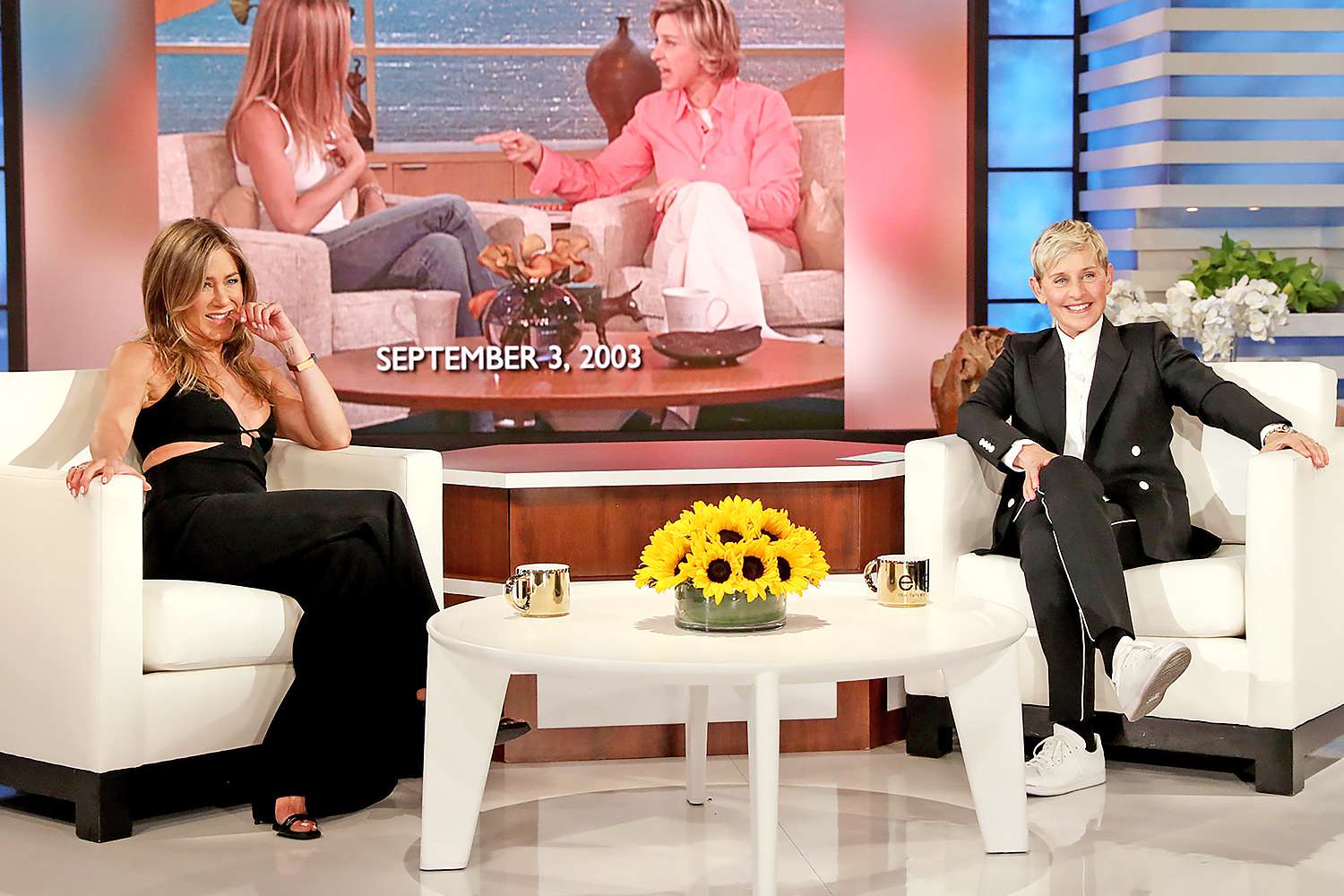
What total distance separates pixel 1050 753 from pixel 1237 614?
0.50 metres

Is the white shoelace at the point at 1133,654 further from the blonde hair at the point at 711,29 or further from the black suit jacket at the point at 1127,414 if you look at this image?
the blonde hair at the point at 711,29

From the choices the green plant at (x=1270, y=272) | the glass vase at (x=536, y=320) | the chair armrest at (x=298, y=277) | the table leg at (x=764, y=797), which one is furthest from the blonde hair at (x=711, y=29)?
the table leg at (x=764, y=797)

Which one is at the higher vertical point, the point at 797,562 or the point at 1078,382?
the point at 1078,382

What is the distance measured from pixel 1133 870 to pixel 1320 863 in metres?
0.35

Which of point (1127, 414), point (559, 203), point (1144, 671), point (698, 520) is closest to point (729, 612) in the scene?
point (698, 520)

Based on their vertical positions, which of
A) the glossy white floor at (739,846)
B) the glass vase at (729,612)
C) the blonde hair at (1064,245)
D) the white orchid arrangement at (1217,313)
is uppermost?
the blonde hair at (1064,245)

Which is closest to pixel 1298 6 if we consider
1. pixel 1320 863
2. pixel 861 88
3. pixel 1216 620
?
pixel 861 88

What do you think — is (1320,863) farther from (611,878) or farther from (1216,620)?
(611,878)

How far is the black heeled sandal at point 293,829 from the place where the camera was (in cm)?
311

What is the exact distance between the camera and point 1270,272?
5.93 m

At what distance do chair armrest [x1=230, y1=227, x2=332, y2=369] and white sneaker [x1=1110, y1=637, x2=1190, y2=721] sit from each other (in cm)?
383

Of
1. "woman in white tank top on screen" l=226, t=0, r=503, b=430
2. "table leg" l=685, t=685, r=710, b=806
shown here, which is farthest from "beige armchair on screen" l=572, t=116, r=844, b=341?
"table leg" l=685, t=685, r=710, b=806

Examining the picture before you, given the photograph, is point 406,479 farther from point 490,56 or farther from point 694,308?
point 490,56

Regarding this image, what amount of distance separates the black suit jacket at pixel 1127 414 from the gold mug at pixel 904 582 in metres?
0.70
